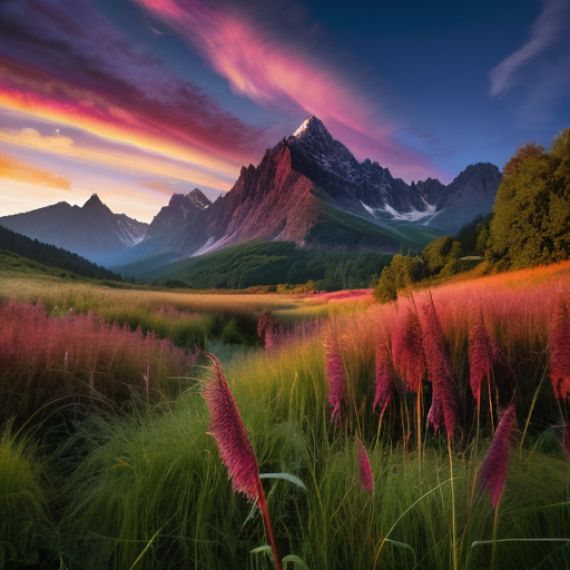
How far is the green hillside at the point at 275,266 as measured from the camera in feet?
413

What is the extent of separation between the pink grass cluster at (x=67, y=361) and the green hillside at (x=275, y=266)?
10060cm

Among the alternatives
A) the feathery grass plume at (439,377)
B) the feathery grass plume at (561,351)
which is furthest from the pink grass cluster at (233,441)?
the feathery grass plume at (561,351)

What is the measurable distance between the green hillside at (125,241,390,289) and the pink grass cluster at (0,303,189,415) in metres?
Result: 101

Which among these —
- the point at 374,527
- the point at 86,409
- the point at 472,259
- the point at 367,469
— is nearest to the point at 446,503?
the point at 374,527

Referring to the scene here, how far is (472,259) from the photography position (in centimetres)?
3688

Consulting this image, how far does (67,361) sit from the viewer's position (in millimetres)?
4582

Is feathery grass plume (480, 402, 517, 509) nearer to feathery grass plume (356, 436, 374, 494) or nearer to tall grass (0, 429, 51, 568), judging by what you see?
feathery grass plume (356, 436, 374, 494)

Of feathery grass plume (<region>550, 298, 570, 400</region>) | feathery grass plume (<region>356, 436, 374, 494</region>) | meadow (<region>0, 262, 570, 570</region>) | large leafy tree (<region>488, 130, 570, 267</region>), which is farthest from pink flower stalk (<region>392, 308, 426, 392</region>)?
large leafy tree (<region>488, 130, 570, 267</region>)

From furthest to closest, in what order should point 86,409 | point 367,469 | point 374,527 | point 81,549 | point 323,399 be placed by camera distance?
→ point 86,409 < point 323,399 < point 81,549 < point 374,527 < point 367,469

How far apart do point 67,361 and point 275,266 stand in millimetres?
147512

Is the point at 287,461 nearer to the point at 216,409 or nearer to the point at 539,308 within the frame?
the point at 216,409

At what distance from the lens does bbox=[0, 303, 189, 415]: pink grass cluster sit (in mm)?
4125

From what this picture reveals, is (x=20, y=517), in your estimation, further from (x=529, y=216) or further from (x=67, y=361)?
(x=529, y=216)

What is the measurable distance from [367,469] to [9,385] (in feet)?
13.3
